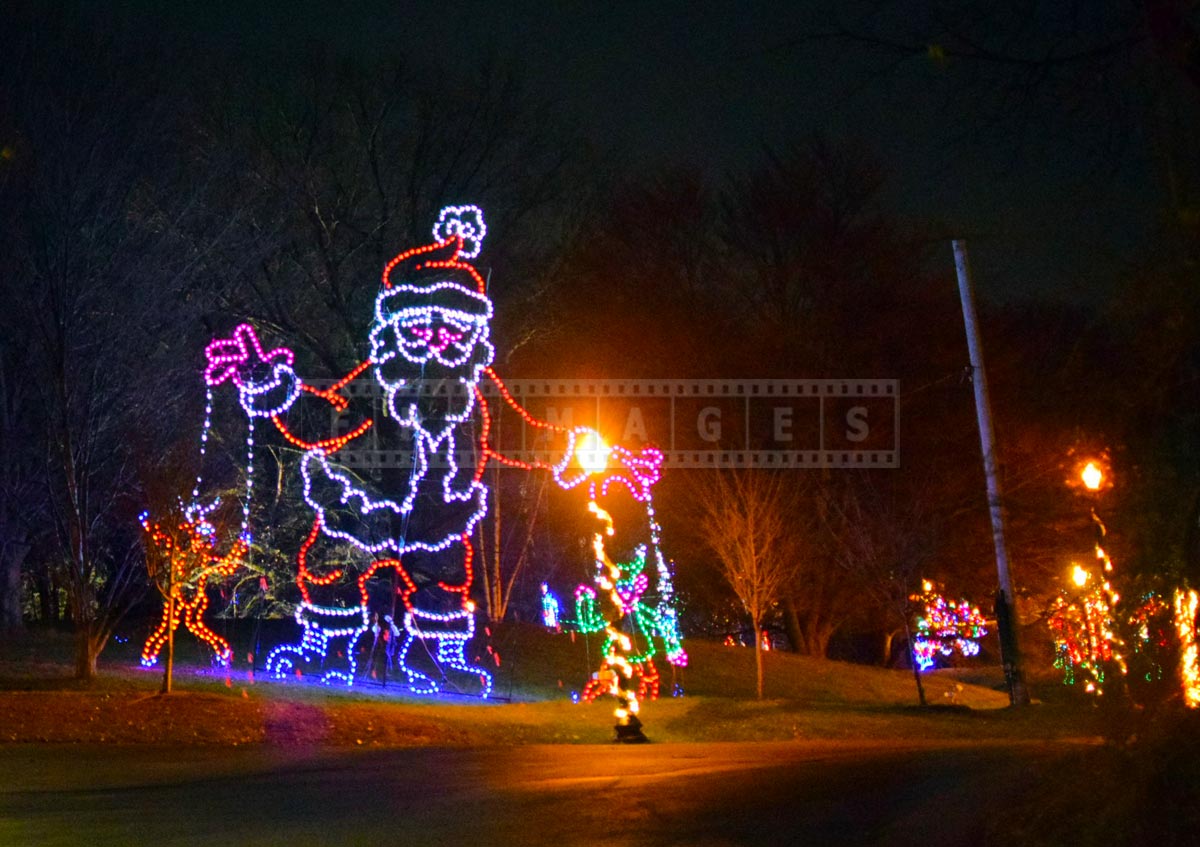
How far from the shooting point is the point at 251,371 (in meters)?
25.3

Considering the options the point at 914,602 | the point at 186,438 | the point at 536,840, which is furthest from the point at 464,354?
the point at 536,840

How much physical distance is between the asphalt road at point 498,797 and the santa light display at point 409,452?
6.59m

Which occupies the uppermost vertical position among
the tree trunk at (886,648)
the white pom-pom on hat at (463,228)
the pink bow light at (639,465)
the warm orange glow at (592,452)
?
the white pom-pom on hat at (463,228)

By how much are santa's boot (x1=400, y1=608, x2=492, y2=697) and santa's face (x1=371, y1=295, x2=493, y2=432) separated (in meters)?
3.58

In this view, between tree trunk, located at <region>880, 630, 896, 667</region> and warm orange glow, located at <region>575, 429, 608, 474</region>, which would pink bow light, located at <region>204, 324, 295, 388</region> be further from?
tree trunk, located at <region>880, 630, 896, 667</region>

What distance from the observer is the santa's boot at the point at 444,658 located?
22938 mm

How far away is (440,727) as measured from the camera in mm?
17734

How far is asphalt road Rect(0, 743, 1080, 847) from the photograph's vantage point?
922 centimetres

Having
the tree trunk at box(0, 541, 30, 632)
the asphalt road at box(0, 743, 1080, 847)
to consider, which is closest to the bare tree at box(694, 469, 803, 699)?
the asphalt road at box(0, 743, 1080, 847)

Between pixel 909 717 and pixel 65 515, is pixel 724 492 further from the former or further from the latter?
pixel 65 515

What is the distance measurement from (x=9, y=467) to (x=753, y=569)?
13467 millimetres

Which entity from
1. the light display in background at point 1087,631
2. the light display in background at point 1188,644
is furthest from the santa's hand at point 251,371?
the light display in background at point 1188,644

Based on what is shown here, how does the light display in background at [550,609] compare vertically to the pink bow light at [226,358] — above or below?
→ below

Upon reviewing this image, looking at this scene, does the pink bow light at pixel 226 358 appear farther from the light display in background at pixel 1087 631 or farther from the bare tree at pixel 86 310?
the light display in background at pixel 1087 631
